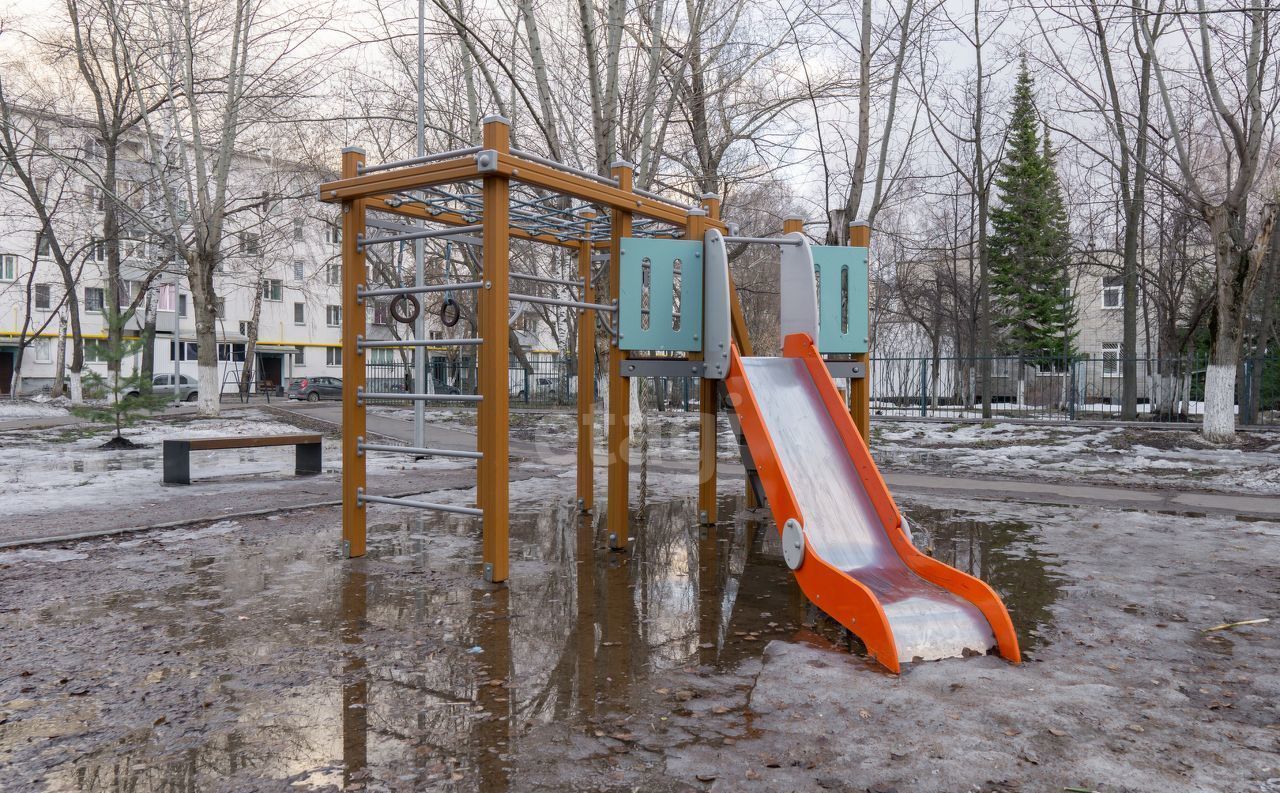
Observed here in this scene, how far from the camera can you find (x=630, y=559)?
230 inches

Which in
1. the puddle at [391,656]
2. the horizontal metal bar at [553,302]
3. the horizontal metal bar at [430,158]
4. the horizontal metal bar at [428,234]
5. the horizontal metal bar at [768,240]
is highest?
the horizontal metal bar at [430,158]

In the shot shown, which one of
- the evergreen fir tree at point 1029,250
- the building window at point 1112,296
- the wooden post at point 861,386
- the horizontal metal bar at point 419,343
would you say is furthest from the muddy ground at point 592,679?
the building window at point 1112,296

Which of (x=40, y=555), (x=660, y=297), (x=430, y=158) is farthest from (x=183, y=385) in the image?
(x=430, y=158)

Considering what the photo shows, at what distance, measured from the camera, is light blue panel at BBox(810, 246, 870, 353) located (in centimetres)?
630

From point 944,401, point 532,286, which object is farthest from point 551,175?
point 944,401

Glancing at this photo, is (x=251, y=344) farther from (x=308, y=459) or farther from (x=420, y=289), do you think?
(x=420, y=289)

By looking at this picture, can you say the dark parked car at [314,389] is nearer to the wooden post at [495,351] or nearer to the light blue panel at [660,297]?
the light blue panel at [660,297]

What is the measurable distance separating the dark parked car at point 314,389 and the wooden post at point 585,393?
109 ft

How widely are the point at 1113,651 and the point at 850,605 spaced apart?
1.18 meters

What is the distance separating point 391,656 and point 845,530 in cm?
251

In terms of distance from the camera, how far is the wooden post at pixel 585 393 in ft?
23.6

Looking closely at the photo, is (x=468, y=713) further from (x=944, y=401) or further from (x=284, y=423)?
(x=944, y=401)

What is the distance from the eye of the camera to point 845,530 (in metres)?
4.79

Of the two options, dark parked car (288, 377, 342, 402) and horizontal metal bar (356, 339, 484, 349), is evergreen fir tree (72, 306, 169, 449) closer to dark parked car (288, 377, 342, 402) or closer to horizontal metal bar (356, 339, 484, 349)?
horizontal metal bar (356, 339, 484, 349)
